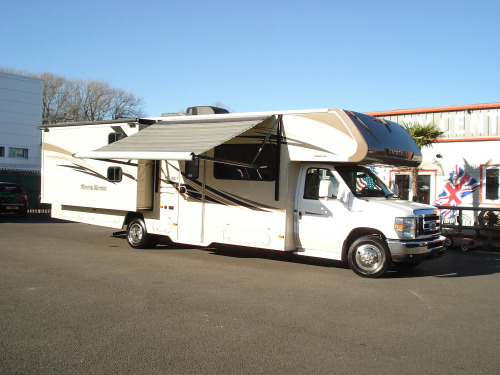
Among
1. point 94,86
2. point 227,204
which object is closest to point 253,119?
point 227,204

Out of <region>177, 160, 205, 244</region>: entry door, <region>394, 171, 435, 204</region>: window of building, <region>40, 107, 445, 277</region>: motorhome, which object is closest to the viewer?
<region>40, 107, 445, 277</region>: motorhome

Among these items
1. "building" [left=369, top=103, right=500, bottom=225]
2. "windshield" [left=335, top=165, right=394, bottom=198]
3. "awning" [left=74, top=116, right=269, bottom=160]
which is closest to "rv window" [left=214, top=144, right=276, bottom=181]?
"awning" [left=74, top=116, right=269, bottom=160]

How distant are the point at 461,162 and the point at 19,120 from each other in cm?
3764

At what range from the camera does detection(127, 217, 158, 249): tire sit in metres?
12.0

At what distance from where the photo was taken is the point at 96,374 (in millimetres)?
4449

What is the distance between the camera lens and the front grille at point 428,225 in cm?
908

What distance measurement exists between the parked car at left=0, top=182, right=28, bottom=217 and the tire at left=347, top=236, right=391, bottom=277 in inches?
655

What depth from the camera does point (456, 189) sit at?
16453 mm

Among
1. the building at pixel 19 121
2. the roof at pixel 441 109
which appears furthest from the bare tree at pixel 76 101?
the roof at pixel 441 109

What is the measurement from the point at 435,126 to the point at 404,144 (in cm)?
682

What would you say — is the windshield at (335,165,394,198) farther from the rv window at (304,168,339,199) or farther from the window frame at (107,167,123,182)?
the window frame at (107,167,123,182)

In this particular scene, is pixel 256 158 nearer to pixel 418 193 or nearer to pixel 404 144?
pixel 404 144

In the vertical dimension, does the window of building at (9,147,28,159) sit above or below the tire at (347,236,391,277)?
above

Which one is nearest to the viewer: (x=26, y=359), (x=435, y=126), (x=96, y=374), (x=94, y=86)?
(x=96, y=374)
